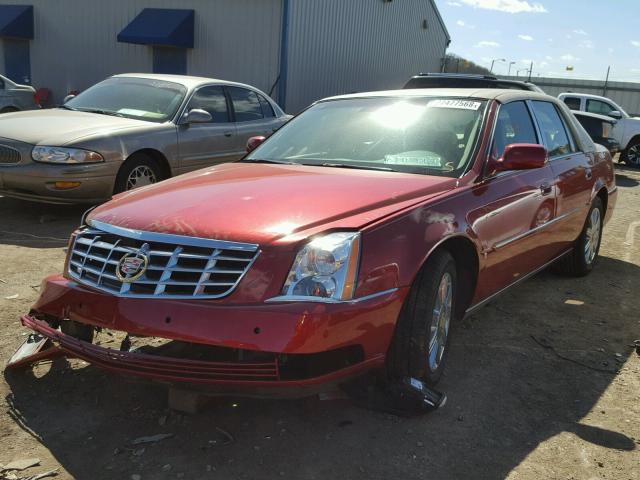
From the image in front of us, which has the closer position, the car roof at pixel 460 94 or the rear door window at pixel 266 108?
the car roof at pixel 460 94

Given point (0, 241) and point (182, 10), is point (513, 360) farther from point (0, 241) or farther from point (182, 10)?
point (182, 10)

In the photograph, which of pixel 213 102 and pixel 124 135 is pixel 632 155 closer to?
pixel 213 102

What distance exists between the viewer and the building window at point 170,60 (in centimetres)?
1677

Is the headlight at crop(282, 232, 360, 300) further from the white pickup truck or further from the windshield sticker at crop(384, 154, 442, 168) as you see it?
the white pickup truck

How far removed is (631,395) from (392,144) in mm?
1905

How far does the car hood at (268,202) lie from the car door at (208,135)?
3.88m

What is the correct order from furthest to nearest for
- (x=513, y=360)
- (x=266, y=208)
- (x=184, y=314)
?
1. (x=513, y=360)
2. (x=266, y=208)
3. (x=184, y=314)

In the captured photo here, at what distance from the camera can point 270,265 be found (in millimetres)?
2543

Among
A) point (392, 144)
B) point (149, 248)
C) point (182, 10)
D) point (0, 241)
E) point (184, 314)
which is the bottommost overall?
point (0, 241)

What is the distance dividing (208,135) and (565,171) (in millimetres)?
4394

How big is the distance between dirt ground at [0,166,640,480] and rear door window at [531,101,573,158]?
1515 millimetres

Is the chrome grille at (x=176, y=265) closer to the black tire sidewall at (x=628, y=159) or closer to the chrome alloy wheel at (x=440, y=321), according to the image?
the chrome alloy wheel at (x=440, y=321)

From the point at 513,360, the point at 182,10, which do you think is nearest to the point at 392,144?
the point at 513,360

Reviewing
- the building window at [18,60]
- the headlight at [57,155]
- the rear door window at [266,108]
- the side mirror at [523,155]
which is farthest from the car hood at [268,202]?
the building window at [18,60]
